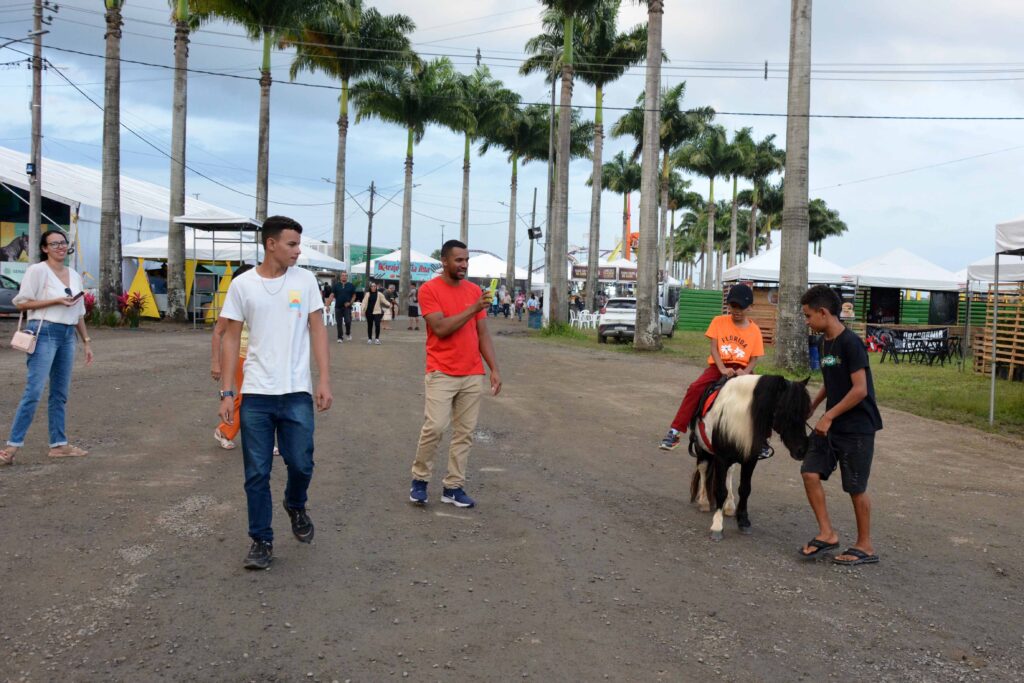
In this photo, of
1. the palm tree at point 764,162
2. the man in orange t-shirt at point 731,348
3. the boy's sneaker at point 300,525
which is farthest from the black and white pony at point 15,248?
the palm tree at point 764,162

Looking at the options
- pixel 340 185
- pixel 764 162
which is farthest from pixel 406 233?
pixel 764 162

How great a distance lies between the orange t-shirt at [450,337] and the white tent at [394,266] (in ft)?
158

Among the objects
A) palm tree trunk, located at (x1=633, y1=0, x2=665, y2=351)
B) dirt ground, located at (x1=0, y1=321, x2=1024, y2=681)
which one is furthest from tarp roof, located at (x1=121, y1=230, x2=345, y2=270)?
dirt ground, located at (x1=0, y1=321, x2=1024, y2=681)

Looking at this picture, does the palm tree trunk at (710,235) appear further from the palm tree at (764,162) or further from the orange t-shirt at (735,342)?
the orange t-shirt at (735,342)

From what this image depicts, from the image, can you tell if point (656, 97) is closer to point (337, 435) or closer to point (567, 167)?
point (567, 167)

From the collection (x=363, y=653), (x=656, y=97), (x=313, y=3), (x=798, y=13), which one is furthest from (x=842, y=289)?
(x=363, y=653)

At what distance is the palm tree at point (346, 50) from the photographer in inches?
1534

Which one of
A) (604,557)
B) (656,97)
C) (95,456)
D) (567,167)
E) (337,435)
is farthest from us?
(567,167)

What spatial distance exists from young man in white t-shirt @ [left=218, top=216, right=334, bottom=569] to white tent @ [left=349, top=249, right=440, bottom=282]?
49.4 metres

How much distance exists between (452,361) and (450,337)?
167 mm

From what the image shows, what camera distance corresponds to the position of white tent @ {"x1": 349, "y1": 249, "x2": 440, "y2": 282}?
5597 centimetres

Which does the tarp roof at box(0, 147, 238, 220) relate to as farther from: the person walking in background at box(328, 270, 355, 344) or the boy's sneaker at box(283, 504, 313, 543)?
the boy's sneaker at box(283, 504, 313, 543)

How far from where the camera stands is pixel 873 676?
368 cm

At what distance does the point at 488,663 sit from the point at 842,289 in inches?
1237
